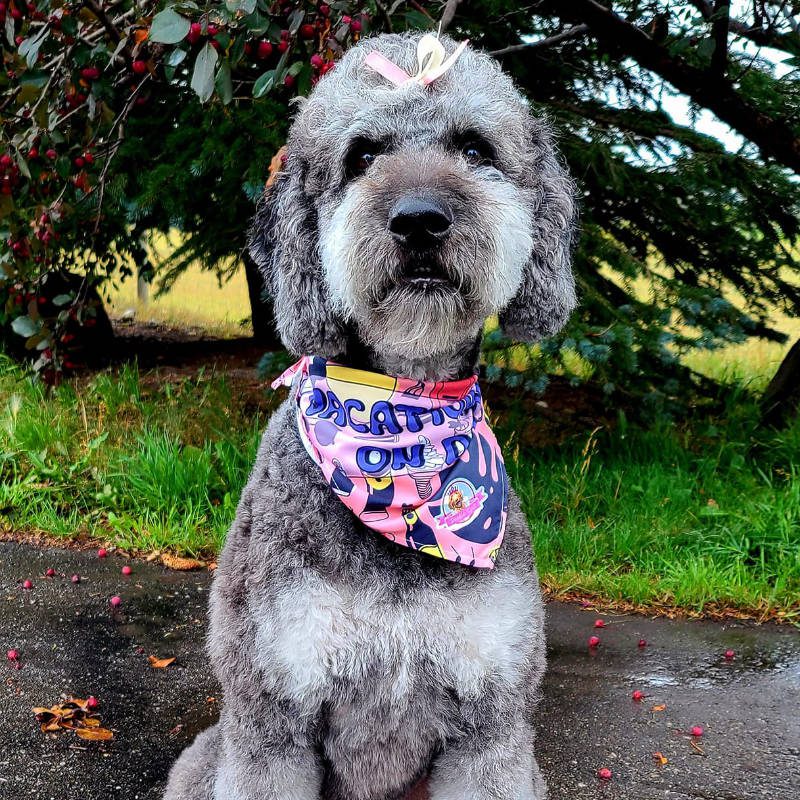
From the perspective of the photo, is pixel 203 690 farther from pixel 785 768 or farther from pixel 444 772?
pixel 785 768

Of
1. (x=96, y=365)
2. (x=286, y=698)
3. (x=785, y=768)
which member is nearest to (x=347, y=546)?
(x=286, y=698)

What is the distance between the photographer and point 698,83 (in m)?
4.64

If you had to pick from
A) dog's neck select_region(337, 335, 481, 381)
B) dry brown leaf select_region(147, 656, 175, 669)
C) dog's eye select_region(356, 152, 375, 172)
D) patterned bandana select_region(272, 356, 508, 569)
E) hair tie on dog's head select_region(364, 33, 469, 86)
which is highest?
hair tie on dog's head select_region(364, 33, 469, 86)

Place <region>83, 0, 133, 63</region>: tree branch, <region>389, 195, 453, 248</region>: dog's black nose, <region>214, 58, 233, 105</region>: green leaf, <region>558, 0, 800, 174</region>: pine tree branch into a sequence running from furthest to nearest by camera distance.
Answer: <region>558, 0, 800, 174</region>: pine tree branch
<region>83, 0, 133, 63</region>: tree branch
<region>214, 58, 233, 105</region>: green leaf
<region>389, 195, 453, 248</region>: dog's black nose

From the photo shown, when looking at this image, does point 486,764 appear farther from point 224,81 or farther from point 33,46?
point 33,46

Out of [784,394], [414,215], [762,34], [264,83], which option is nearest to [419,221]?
[414,215]

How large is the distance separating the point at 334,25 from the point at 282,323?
1187mm

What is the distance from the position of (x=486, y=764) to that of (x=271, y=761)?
522 mm

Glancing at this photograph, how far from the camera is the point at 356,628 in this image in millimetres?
1928

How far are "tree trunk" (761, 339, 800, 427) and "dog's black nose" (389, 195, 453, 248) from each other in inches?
159

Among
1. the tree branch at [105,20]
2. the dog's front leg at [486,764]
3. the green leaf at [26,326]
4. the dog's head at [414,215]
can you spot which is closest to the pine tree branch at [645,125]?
the tree branch at [105,20]

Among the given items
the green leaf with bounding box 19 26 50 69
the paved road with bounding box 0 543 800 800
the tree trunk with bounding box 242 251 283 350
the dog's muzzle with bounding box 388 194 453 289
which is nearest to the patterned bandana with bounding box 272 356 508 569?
the dog's muzzle with bounding box 388 194 453 289

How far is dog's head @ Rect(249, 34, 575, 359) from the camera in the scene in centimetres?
192

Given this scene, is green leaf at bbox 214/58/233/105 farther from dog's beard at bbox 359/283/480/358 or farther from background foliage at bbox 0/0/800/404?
dog's beard at bbox 359/283/480/358
